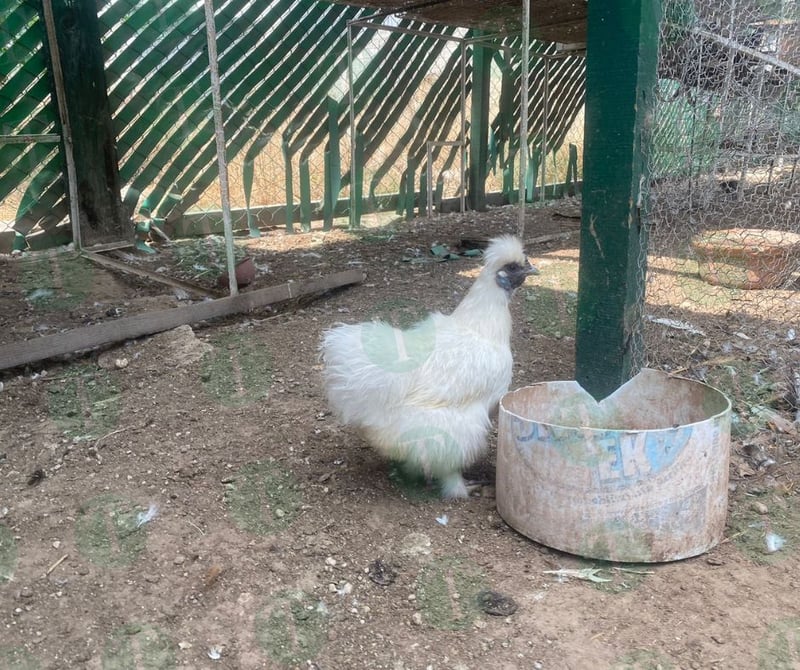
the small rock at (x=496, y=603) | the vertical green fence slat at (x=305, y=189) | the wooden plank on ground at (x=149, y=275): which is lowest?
the small rock at (x=496, y=603)

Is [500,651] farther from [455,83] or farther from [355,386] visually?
[455,83]

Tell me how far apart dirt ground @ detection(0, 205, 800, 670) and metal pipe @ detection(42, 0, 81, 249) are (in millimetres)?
1445

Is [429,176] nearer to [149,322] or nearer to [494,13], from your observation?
[494,13]

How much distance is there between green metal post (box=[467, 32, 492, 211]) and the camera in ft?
24.9

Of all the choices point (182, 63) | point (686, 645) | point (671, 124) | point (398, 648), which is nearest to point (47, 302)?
point (182, 63)

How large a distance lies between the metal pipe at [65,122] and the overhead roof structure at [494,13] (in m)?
1.98

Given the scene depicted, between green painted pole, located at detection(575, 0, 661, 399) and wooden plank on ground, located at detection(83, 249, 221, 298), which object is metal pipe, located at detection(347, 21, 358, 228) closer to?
wooden plank on ground, located at detection(83, 249, 221, 298)

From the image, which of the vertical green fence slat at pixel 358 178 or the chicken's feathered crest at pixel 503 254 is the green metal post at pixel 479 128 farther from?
the chicken's feathered crest at pixel 503 254

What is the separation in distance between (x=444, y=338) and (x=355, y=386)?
1.18 feet

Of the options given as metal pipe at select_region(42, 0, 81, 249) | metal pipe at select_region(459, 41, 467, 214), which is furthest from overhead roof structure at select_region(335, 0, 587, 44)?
metal pipe at select_region(42, 0, 81, 249)

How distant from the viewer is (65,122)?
4.64 metres

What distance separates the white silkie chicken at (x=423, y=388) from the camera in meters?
2.05

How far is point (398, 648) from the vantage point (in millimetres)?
1604

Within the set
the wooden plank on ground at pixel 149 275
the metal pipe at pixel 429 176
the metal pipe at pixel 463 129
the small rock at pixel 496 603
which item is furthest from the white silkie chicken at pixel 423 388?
the metal pipe at pixel 463 129
